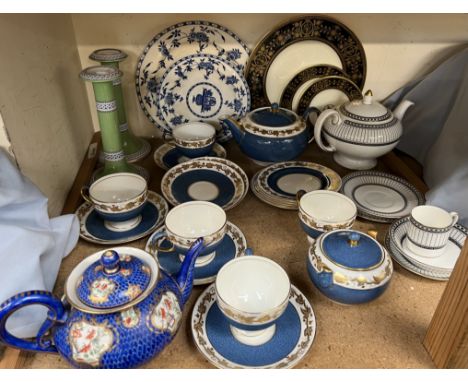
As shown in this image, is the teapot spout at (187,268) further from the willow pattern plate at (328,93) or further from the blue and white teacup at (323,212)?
the willow pattern plate at (328,93)

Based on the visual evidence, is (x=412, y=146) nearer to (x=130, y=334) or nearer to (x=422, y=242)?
(x=422, y=242)

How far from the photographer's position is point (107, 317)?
484 millimetres

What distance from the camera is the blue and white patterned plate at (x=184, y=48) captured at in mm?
905

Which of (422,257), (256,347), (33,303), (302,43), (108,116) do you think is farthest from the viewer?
(302,43)

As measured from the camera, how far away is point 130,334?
489 millimetres

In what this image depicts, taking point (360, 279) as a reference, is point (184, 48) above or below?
above

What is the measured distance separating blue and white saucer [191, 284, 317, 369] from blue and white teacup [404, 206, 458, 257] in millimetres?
201

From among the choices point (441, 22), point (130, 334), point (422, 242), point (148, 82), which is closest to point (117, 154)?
point (148, 82)

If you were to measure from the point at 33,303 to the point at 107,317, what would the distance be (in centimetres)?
8

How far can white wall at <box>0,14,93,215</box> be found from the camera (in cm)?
64

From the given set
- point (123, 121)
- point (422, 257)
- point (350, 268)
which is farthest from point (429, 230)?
point (123, 121)

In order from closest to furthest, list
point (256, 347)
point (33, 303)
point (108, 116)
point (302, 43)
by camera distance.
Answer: point (33, 303), point (256, 347), point (108, 116), point (302, 43)

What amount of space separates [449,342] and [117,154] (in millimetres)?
640

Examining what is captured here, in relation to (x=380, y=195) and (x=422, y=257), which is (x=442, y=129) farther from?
(x=422, y=257)
